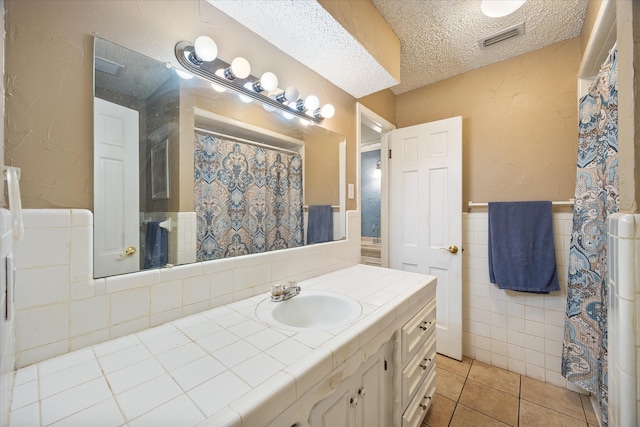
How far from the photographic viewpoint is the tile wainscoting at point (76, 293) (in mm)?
643

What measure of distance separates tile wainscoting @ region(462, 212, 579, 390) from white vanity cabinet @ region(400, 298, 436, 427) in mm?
811

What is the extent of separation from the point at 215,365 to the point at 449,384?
1.78 meters

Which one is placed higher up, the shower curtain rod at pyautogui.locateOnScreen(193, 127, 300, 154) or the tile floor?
the shower curtain rod at pyautogui.locateOnScreen(193, 127, 300, 154)

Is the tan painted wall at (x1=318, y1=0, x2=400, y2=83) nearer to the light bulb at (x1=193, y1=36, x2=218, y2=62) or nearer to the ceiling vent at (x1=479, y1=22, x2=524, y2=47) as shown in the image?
the light bulb at (x1=193, y1=36, x2=218, y2=62)

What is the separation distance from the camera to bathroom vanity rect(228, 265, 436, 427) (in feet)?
1.97

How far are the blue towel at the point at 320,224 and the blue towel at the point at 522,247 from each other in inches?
48.1

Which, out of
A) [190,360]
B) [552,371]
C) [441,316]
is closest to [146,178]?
[190,360]

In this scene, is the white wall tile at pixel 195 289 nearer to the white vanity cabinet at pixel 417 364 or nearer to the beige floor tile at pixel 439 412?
the white vanity cabinet at pixel 417 364

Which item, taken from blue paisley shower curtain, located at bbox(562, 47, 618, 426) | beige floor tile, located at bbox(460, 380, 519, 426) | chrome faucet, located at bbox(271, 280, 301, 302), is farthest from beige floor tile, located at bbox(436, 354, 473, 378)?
chrome faucet, located at bbox(271, 280, 301, 302)

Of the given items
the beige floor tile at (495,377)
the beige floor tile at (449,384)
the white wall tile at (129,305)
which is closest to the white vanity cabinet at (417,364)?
the beige floor tile at (449,384)

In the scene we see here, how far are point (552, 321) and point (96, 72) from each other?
2.73m

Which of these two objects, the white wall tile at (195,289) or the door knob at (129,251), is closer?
the door knob at (129,251)

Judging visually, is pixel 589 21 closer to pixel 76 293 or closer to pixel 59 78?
pixel 59 78

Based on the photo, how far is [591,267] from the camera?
4.55ft
